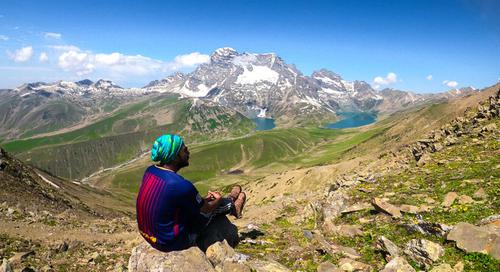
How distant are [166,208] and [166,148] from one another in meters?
1.55

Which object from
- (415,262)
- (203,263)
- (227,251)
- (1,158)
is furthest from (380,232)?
(1,158)

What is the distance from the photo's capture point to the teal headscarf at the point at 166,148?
921cm

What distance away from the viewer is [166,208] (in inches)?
355

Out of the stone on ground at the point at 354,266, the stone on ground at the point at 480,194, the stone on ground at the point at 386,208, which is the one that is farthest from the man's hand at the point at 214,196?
the stone on ground at the point at 480,194

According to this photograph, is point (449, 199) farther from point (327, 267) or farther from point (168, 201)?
point (168, 201)

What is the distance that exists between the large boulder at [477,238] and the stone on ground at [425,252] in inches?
36.8

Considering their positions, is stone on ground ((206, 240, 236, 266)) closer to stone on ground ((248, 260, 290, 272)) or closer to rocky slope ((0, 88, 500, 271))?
rocky slope ((0, 88, 500, 271))

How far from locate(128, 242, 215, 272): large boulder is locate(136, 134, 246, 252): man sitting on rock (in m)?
0.22

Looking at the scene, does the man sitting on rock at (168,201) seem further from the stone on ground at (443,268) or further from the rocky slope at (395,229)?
the stone on ground at (443,268)

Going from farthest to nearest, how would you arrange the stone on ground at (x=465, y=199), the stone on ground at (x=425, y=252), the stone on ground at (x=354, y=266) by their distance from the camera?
the stone on ground at (x=465, y=199), the stone on ground at (x=354, y=266), the stone on ground at (x=425, y=252)

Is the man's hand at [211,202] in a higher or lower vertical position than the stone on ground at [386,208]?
higher

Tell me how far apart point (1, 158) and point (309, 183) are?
5634 centimetres

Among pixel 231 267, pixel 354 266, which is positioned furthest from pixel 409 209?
pixel 231 267

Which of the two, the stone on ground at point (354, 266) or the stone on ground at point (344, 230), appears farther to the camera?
the stone on ground at point (344, 230)
